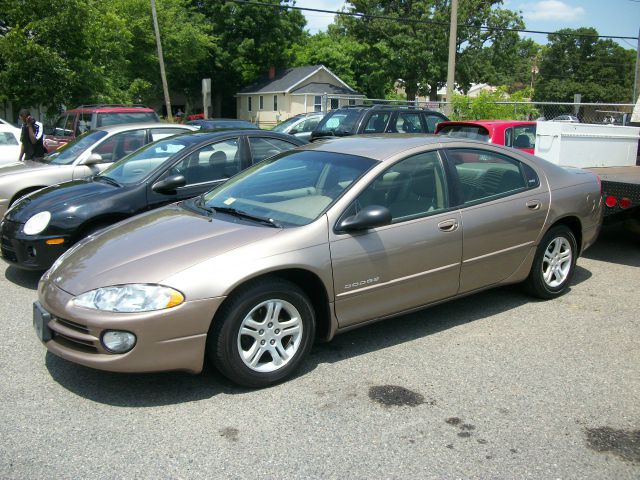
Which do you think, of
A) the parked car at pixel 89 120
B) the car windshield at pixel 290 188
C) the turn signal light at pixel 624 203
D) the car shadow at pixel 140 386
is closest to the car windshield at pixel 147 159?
the car windshield at pixel 290 188

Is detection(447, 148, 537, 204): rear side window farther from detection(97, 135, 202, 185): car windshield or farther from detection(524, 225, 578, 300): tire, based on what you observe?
detection(97, 135, 202, 185): car windshield

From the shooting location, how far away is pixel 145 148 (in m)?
7.20

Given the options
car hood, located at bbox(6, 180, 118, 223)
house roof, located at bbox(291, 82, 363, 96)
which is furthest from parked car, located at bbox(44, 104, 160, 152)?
house roof, located at bbox(291, 82, 363, 96)

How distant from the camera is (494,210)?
4.98m

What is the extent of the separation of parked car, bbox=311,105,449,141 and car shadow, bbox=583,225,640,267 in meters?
4.85

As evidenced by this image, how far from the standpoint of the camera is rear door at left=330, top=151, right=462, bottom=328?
13.8 ft

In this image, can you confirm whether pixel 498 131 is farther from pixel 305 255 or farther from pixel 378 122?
pixel 305 255

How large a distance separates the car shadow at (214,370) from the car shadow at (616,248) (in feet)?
7.85

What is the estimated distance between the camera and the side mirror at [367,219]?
4.12m

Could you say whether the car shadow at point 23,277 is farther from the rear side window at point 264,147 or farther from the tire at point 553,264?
the tire at point 553,264

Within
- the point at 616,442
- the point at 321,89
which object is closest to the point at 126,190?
the point at 616,442

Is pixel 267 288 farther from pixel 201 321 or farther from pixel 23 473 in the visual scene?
pixel 23 473

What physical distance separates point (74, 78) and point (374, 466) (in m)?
19.5

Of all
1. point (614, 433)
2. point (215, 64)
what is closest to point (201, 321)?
point (614, 433)
